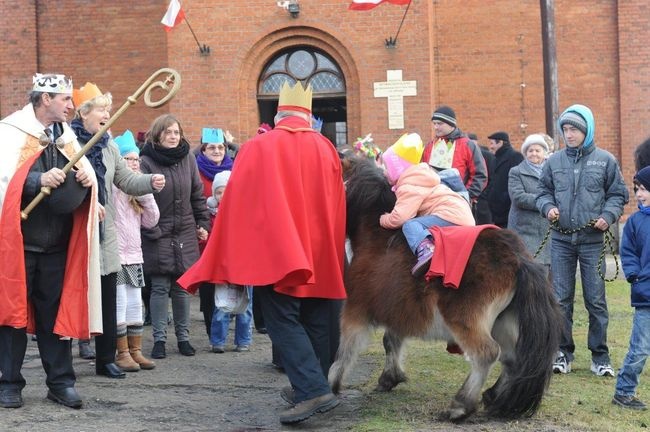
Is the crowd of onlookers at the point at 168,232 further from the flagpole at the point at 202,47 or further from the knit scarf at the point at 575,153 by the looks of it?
the flagpole at the point at 202,47

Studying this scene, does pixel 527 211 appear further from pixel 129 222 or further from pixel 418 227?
pixel 129 222

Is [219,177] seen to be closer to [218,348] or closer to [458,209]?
[218,348]

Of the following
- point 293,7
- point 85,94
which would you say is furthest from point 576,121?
point 293,7

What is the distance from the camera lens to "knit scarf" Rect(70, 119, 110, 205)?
7809 mm

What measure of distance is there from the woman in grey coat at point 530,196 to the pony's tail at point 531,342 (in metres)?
3.31

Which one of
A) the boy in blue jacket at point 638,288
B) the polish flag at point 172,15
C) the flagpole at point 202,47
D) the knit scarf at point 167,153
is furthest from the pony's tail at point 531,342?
the flagpole at point 202,47

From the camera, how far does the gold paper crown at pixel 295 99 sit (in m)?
6.71

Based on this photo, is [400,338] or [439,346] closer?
[400,338]

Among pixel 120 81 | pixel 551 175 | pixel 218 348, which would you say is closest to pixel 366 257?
pixel 551 175

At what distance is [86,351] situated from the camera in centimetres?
913

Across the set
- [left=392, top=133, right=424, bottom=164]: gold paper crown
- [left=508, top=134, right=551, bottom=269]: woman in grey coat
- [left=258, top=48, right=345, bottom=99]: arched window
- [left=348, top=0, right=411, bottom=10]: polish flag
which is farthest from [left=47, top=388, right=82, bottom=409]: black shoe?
[left=258, top=48, right=345, bottom=99]: arched window

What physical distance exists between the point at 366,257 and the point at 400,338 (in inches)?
25.3

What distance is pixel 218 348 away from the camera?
939 centimetres

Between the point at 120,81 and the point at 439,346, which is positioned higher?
the point at 120,81
